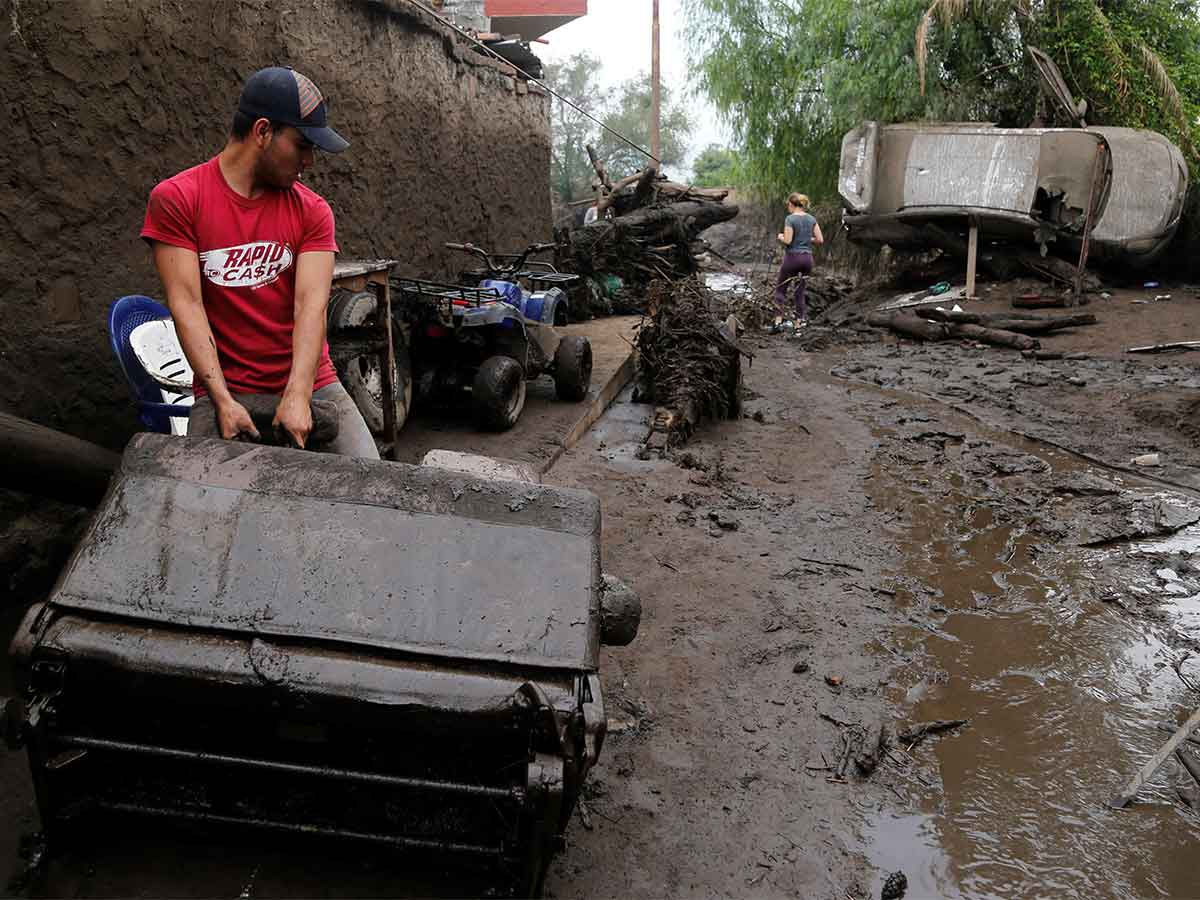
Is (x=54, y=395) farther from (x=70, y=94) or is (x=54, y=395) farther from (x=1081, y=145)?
(x=1081, y=145)

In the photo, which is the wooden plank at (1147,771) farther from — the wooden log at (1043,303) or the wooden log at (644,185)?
the wooden log at (644,185)

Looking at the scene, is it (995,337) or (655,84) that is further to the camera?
(655,84)

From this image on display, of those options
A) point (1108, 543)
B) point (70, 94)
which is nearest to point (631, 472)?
point (1108, 543)

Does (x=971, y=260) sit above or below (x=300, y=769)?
below

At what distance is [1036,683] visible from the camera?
11.9 ft

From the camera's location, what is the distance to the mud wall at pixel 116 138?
11.4 ft

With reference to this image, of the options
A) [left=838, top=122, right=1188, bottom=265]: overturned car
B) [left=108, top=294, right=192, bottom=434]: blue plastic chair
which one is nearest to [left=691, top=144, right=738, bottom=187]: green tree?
[left=838, top=122, right=1188, bottom=265]: overturned car

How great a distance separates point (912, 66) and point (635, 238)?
19.5 ft

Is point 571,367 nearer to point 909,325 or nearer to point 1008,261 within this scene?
point 909,325

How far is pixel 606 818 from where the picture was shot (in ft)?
8.90

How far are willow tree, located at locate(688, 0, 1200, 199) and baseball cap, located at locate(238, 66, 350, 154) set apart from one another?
1290 centimetres

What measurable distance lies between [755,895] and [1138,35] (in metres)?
16.2

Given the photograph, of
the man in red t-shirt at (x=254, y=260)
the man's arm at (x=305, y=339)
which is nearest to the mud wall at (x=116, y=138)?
the man in red t-shirt at (x=254, y=260)

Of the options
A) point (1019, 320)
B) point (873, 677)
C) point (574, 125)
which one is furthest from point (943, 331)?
point (574, 125)
